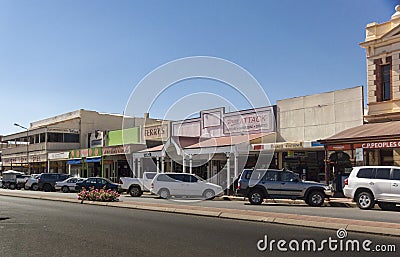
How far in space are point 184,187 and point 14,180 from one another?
1175 inches

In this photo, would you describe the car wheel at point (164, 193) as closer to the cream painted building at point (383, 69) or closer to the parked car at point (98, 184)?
the parked car at point (98, 184)

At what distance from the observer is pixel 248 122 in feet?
111

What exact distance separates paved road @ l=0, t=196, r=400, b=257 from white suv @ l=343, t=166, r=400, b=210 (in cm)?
766

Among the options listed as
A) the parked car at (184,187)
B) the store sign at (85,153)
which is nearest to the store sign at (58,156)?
the store sign at (85,153)

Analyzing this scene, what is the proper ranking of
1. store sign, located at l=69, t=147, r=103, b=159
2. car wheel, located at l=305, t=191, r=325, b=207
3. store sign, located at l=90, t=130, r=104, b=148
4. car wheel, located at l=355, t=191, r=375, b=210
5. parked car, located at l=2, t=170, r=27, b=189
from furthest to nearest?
store sign, located at l=90, t=130, r=104, b=148 < parked car, located at l=2, t=170, r=27, b=189 < store sign, located at l=69, t=147, r=103, b=159 < car wheel, located at l=305, t=191, r=325, b=207 < car wheel, located at l=355, t=191, r=375, b=210

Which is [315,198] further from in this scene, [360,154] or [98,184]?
[98,184]

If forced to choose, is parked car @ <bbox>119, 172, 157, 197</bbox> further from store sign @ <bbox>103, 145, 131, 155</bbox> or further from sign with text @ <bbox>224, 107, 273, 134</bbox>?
store sign @ <bbox>103, 145, 131, 155</bbox>

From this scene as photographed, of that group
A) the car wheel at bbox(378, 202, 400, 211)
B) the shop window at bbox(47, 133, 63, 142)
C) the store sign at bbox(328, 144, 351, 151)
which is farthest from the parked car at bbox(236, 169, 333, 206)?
the shop window at bbox(47, 133, 63, 142)

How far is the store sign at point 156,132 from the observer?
142 ft

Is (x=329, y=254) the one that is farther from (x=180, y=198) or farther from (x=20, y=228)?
(x=180, y=198)

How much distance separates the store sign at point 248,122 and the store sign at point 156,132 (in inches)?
358

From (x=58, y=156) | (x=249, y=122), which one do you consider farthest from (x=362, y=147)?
(x=58, y=156)

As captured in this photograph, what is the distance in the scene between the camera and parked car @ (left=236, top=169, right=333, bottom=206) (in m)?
22.3

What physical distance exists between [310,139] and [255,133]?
438 centimetres
